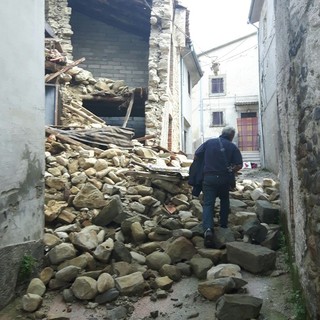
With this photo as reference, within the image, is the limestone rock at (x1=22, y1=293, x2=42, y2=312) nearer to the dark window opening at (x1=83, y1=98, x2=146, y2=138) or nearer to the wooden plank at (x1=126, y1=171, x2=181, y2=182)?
the wooden plank at (x1=126, y1=171, x2=181, y2=182)

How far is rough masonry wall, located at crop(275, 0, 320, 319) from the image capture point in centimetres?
237

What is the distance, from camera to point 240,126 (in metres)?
24.0

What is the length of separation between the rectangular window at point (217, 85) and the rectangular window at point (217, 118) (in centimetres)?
162

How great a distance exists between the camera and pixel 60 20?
11.5 m

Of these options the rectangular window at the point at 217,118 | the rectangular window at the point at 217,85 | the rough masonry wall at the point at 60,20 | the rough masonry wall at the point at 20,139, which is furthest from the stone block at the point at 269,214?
the rectangular window at the point at 217,85

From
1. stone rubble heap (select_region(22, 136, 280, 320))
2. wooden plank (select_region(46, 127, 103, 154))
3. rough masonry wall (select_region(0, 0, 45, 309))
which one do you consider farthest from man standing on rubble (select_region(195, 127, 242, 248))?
wooden plank (select_region(46, 127, 103, 154))

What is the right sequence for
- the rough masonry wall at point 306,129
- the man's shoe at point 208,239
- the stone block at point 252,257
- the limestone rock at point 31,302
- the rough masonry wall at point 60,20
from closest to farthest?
1. the rough masonry wall at point 306,129
2. the limestone rock at point 31,302
3. the stone block at point 252,257
4. the man's shoe at point 208,239
5. the rough masonry wall at point 60,20

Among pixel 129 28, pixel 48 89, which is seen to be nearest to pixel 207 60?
pixel 129 28

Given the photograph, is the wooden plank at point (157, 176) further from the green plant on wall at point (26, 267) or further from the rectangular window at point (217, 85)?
the rectangular window at point (217, 85)

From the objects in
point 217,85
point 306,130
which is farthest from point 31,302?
point 217,85

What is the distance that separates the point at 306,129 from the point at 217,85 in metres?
24.5

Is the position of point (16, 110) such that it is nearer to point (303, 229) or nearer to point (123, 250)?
point (123, 250)

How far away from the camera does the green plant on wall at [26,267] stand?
3.58 m

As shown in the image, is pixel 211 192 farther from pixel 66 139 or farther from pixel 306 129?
pixel 66 139
